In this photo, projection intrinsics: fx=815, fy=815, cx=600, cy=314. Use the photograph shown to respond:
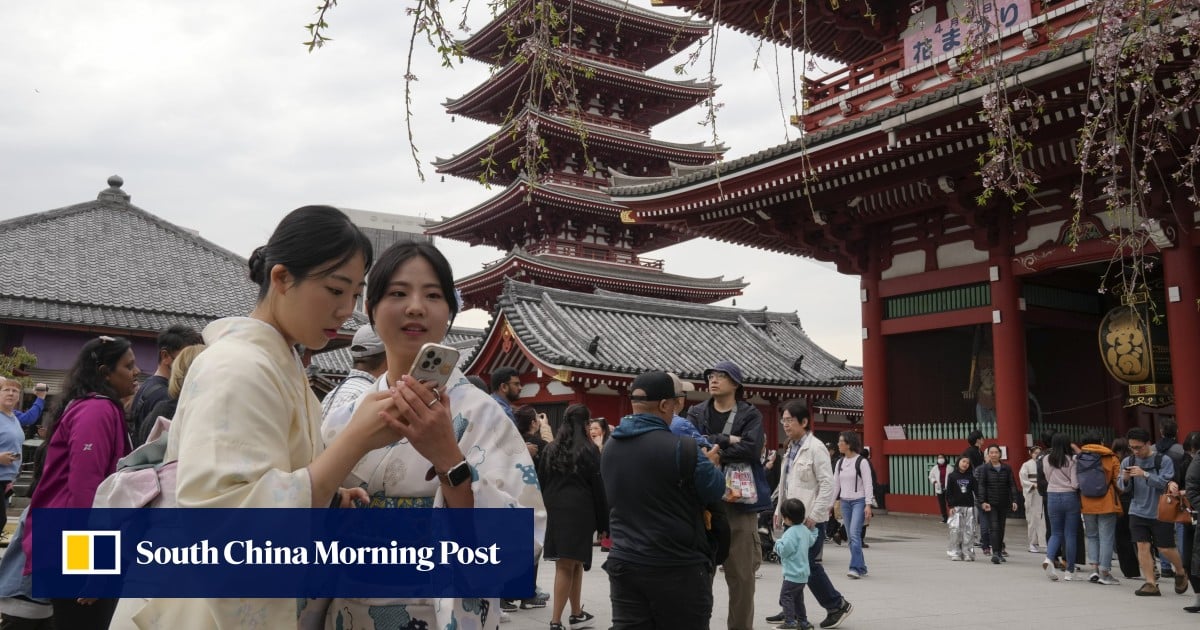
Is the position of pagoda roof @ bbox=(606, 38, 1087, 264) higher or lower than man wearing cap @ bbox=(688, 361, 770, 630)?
higher

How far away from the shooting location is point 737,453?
5297mm

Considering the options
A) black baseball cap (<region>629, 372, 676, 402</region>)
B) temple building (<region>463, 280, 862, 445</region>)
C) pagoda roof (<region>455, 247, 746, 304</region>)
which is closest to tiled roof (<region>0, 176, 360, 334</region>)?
pagoda roof (<region>455, 247, 746, 304</region>)

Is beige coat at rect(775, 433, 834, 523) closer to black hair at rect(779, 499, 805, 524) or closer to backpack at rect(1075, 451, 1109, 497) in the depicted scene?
black hair at rect(779, 499, 805, 524)

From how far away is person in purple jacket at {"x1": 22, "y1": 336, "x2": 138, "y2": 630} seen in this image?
315 cm

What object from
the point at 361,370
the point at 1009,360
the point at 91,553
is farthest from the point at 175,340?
the point at 1009,360

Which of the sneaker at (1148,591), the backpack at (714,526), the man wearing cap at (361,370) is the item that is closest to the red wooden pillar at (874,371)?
the sneaker at (1148,591)

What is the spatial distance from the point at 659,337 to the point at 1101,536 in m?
8.93

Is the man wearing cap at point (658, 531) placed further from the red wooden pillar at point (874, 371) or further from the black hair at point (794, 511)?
the red wooden pillar at point (874, 371)

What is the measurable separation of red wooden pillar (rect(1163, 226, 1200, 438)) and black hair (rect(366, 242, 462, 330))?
404 inches

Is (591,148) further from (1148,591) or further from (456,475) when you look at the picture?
(456,475)

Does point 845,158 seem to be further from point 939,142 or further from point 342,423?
point 342,423

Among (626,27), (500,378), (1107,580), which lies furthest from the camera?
(626,27)

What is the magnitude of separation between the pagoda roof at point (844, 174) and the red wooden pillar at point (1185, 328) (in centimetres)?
193

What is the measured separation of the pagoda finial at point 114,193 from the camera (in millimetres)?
20672
